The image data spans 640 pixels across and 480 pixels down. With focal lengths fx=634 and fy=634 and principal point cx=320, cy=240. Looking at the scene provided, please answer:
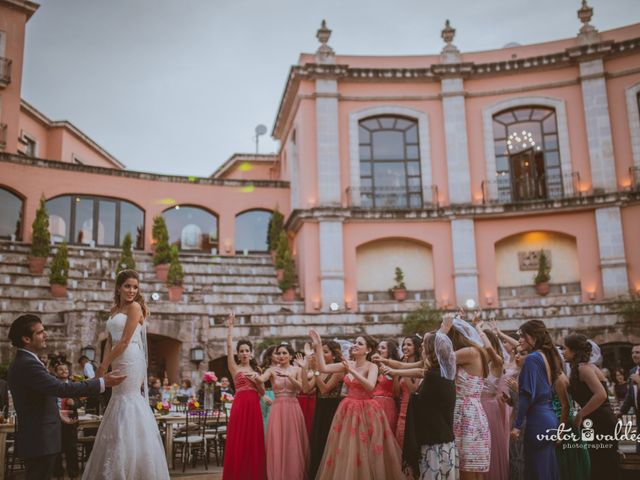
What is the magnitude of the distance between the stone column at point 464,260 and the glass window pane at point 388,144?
11.4ft

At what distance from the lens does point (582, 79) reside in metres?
22.2

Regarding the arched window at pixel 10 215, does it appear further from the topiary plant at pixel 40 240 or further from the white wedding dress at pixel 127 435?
the white wedding dress at pixel 127 435

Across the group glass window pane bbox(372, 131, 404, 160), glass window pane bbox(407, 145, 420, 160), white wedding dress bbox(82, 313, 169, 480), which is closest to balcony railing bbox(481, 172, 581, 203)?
glass window pane bbox(407, 145, 420, 160)

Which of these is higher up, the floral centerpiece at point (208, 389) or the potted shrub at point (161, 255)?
the potted shrub at point (161, 255)

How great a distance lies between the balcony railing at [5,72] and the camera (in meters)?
22.5

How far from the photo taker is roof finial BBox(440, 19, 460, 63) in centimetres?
2309

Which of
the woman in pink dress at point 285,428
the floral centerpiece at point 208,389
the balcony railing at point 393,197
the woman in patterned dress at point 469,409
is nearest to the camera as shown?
the woman in patterned dress at point 469,409

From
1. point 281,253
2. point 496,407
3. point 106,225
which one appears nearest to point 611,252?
point 281,253

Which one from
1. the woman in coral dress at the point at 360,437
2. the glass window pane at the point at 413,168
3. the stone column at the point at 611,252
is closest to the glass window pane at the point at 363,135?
the glass window pane at the point at 413,168

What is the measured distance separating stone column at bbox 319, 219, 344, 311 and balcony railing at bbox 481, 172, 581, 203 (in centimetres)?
543

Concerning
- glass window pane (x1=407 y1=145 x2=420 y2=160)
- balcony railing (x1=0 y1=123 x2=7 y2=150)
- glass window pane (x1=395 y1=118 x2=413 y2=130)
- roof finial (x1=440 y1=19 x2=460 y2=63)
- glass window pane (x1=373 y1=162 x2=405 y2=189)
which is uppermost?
roof finial (x1=440 y1=19 x2=460 y2=63)

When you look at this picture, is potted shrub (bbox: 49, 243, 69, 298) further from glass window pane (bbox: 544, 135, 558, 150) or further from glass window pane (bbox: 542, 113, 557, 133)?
glass window pane (bbox: 542, 113, 557, 133)

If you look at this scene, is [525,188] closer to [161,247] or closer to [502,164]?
[502,164]

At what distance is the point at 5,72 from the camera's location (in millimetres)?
22703
